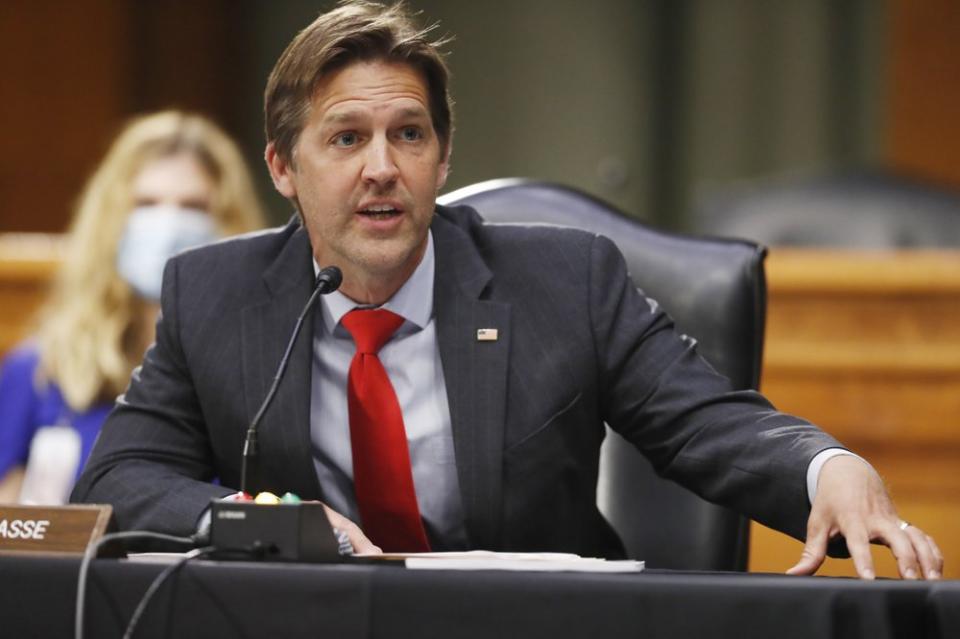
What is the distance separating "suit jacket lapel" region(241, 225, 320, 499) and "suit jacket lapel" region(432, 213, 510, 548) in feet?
0.60

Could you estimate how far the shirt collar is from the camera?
1.95m

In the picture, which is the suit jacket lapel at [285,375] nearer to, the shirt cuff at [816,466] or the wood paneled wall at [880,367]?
the shirt cuff at [816,466]

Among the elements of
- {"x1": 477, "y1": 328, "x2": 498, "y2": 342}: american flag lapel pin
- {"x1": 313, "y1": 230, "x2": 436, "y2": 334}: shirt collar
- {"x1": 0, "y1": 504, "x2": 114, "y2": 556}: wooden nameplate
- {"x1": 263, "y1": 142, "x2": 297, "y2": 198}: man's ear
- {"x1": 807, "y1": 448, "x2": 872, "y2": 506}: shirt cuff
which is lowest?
{"x1": 0, "y1": 504, "x2": 114, "y2": 556}: wooden nameplate

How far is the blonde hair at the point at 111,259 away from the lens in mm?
2877

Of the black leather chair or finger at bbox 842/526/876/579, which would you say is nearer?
finger at bbox 842/526/876/579

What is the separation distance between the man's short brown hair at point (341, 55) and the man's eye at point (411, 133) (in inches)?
2.8

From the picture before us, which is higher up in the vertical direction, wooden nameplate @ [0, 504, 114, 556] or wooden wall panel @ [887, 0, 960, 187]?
wooden wall panel @ [887, 0, 960, 187]

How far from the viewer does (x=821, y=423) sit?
3387 mm

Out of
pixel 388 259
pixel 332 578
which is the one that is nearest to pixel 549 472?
pixel 388 259

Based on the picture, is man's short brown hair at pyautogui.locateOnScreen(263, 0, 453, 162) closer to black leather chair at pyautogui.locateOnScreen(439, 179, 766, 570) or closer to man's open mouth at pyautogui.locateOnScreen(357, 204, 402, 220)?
man's open mouth at pyautogui.locateOnScreen(357, 204, 402, 220)

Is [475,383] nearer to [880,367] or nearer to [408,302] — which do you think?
[408,302]

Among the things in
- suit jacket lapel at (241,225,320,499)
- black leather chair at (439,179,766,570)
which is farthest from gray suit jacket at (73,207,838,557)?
black leather chair at (439,179,766,570)

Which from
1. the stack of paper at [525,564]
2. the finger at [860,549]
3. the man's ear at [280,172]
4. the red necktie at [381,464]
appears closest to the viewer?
the stack of paper at [525,564]

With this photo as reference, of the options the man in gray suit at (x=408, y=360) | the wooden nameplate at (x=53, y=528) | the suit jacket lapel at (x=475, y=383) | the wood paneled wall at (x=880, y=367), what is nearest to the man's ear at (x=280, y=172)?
the man in gray suit at (x=408, y=360)
